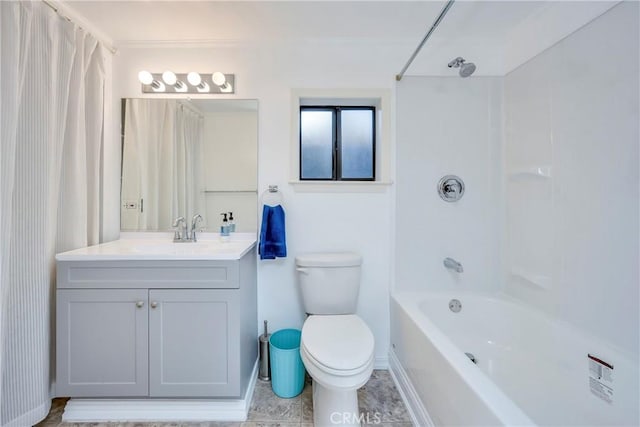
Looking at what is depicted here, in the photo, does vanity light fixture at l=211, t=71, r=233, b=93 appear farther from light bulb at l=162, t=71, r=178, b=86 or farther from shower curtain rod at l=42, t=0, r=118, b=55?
shower curtain rod at l=42, t=0, r=118, b=55

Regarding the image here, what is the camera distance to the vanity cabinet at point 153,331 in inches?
50.1

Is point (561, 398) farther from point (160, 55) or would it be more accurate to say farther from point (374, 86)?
point (160, 55)

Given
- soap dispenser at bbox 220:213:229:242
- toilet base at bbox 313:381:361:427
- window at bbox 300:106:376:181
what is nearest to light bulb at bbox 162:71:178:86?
window at bbox 300:106:376:181

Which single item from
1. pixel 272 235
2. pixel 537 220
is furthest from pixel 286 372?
pixel 537 220

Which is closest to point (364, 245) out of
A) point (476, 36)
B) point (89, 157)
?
point (476, 36)

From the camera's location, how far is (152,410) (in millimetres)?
1323

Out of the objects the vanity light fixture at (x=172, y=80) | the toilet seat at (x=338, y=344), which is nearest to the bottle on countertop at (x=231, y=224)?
the toilet seat at (x=338, y=344)

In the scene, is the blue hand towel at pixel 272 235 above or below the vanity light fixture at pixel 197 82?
below

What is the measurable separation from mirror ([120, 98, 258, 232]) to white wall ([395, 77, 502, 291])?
102cm

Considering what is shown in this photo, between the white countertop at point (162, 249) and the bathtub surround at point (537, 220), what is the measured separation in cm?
102

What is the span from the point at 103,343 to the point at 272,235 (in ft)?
3.16

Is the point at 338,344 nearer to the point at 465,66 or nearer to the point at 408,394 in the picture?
the point at 408,394

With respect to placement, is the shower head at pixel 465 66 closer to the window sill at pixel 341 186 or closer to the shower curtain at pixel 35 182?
the window sill at pixel 341 186

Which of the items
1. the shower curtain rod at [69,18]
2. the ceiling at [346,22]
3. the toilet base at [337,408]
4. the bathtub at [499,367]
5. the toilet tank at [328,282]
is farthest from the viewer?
the toilet tank at [328,282]
